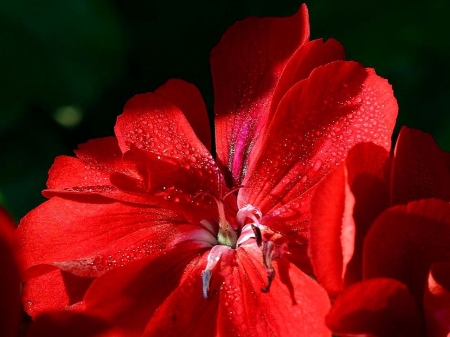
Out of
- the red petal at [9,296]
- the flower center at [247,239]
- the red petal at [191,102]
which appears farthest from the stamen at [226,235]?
the red petal at [9,296]

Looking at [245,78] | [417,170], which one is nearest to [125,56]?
[245,78]

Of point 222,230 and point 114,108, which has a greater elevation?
point 114,108

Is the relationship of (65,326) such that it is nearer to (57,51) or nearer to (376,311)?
(376,311)

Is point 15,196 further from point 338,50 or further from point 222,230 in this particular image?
point 338,50

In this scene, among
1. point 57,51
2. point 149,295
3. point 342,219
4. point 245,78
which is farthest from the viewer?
point 57,51

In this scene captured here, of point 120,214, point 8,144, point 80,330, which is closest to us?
point 80,330

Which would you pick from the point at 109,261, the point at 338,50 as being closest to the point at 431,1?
the point at 338,50

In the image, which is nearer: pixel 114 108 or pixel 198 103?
pixel 198 103
